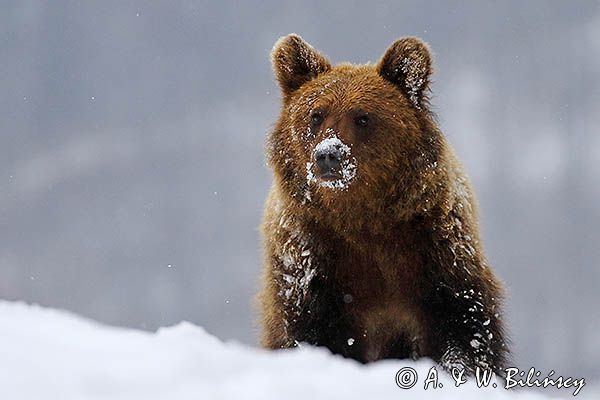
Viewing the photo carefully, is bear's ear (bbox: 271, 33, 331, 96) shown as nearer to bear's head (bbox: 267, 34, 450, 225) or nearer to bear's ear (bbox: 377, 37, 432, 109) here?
bear's head (bbox: 267, 34, 450, 225)

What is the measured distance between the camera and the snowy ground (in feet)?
11.7

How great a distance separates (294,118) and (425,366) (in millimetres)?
4352

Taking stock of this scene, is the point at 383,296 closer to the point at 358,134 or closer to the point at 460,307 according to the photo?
the point at 460,307

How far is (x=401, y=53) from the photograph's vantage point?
29.4 feet

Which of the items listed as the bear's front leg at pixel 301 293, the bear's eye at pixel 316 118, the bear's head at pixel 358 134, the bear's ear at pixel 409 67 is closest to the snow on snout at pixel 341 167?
the bear's head at pixel 358 134

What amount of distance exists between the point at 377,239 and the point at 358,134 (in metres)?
0.98

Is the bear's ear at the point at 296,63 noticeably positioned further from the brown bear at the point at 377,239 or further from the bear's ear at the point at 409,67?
the bear's ear at the point at 409,67

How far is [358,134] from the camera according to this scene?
Result: 862 centimetres

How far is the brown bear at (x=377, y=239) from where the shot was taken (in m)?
8.22
